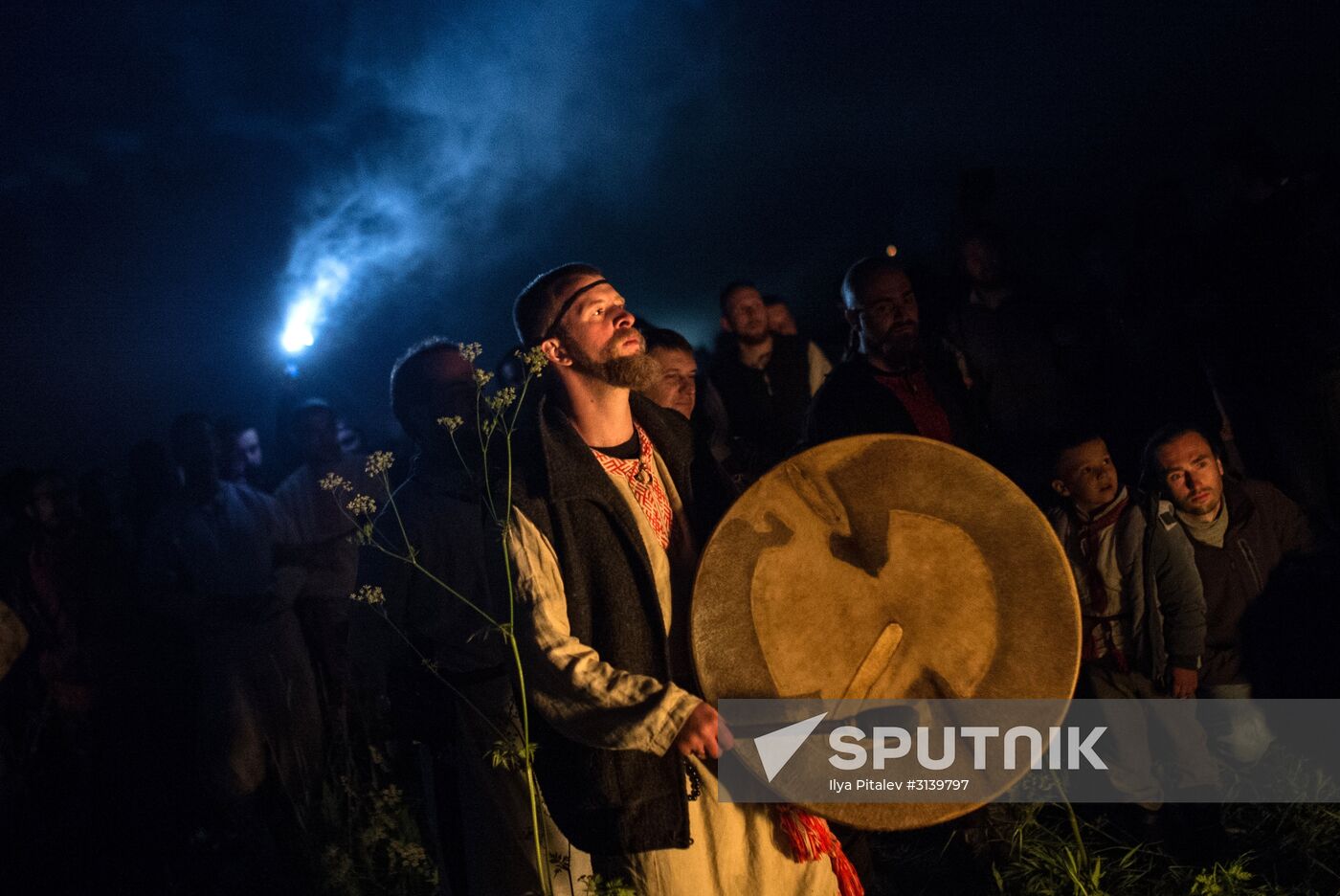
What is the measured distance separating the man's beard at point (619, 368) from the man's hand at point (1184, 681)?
88.9 inches

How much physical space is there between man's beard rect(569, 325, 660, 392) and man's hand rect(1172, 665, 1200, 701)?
2.26m

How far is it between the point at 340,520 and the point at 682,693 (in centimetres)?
397

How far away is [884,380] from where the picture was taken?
3.34m

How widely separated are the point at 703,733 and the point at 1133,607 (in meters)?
2.14

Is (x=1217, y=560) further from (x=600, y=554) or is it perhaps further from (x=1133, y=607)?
(x=600, y=554)

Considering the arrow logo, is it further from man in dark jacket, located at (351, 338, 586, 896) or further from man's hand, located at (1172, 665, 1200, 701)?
man's hand, located at (1172, 665, 1200, 701)

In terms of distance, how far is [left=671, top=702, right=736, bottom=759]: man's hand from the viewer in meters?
1.91

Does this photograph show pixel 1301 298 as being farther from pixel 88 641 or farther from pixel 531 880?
pixel 88 641

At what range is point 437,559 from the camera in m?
3.29

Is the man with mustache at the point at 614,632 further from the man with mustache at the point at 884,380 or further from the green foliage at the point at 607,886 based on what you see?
the man with mustache at the point at 884,380

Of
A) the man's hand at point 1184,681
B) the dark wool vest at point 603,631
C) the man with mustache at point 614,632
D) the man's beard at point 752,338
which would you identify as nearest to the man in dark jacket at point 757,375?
the man's beard at point 752,338

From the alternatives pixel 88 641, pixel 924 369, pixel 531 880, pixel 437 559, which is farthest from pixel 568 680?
pixel 88 641

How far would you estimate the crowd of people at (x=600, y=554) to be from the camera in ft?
7.36

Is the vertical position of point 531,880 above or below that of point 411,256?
below
